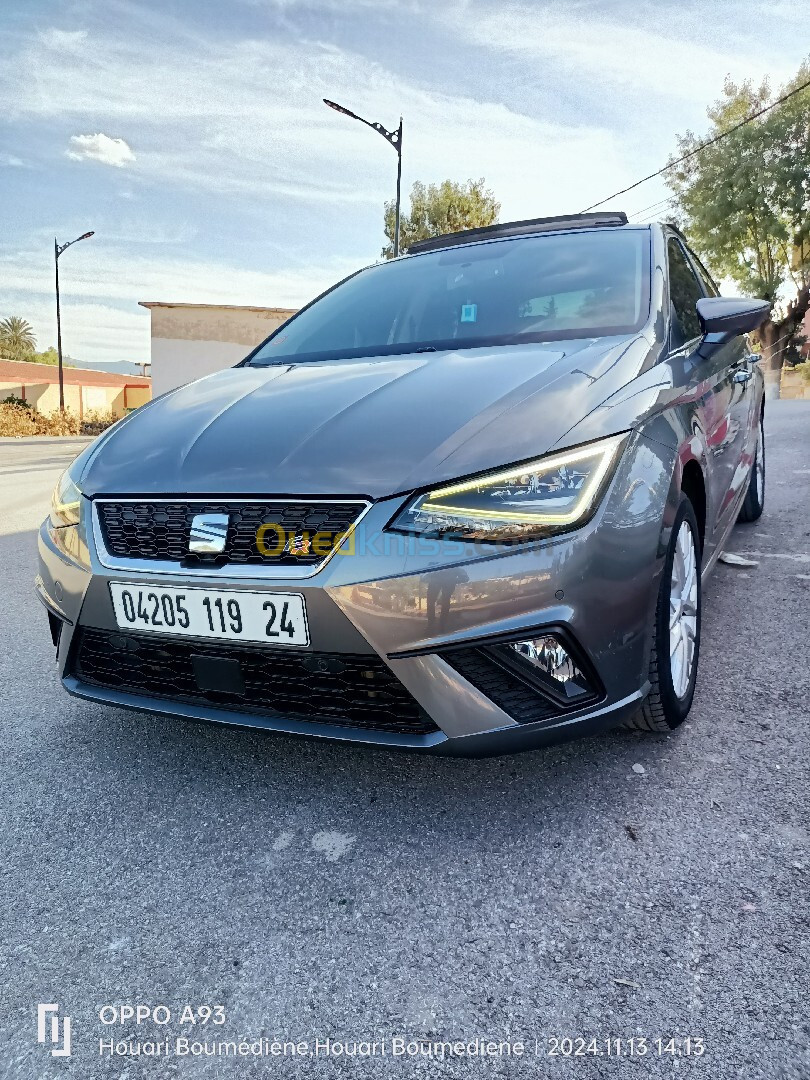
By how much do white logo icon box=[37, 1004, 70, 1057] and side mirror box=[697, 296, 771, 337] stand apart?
241 cm

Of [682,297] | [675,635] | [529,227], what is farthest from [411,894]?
[529,227]

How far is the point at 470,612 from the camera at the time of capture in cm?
151

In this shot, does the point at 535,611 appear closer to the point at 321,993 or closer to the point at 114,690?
the point at 321,993

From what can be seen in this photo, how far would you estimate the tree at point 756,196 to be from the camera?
90.8ft

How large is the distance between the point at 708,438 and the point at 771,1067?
173 centimetres

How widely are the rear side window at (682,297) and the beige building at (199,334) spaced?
22510mm

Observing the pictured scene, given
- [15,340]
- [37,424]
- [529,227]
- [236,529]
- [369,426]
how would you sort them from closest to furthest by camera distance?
[236,529]
[369,426]
[529,227]
[37,424]
[15,340]

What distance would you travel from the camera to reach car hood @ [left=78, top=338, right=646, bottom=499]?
161 centimetres

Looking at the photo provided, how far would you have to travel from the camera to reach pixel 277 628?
5.17ft

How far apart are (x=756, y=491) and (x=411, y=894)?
3825mm

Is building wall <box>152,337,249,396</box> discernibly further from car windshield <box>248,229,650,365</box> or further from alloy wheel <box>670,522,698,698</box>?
alloy wheel <box>670,522,698,698</box>

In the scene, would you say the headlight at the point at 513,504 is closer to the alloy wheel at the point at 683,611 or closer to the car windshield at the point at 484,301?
the alloy wheel at the point at 683,611

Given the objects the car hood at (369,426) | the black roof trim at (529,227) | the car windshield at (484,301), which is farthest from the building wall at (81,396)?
the car hood at (369,426)

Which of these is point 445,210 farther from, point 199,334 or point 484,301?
point 484,301
